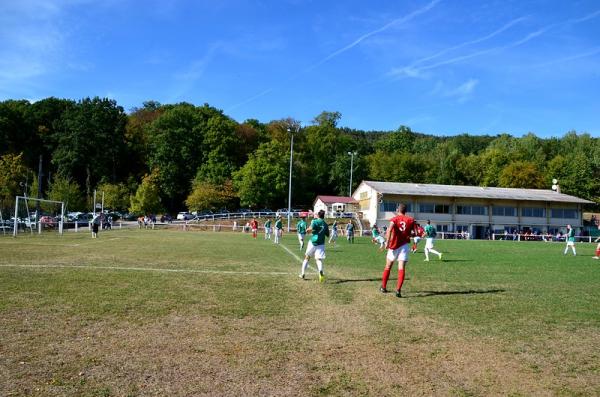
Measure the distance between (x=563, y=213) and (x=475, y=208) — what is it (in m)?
13.8

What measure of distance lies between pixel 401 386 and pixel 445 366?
0.96 meters

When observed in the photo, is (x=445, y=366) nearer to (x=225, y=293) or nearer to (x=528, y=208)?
(x=225, y=293)

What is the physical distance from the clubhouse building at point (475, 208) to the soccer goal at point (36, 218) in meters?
38.2

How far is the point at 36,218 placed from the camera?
132 feet

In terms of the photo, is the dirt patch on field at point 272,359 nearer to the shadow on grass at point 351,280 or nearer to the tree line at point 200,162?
the shadow on grass at point 351,280

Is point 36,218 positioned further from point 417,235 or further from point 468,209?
point 468,209

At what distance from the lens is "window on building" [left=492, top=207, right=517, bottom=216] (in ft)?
220

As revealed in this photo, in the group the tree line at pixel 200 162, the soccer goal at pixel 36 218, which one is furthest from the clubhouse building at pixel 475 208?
the soccer goal at pixel 36 218

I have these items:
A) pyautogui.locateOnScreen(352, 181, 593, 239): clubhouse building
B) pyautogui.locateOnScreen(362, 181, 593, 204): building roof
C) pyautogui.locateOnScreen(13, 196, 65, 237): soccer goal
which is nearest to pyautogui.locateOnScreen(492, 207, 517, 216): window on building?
pyautogui.locateOnScreen(352, 181, 593, 239): clubhouse building

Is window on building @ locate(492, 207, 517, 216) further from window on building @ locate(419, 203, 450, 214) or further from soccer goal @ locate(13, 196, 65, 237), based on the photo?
soccer goal @ locate(13, 196, 65, 237)

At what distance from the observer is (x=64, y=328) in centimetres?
715

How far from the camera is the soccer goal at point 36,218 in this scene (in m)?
34.7

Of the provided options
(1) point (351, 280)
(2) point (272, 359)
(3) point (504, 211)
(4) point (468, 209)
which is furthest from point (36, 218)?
(3) point (504, 211)

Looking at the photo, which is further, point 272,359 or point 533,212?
point 533,212
